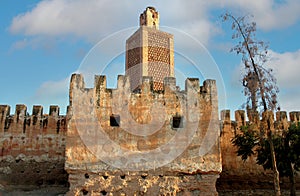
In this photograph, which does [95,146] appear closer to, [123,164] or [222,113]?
[123,164]

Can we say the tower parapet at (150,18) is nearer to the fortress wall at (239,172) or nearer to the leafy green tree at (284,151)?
the fortress wall at (239,172)

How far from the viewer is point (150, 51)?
21.7m

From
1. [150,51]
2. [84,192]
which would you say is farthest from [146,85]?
[150,51]

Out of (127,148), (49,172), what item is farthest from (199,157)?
(49,172)

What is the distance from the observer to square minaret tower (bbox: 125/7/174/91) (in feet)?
69.0

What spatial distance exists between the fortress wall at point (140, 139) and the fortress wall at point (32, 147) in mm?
6711

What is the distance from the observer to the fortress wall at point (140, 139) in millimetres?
11117

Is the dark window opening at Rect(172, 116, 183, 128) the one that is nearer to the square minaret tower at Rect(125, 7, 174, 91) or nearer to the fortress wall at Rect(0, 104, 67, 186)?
the fortress wall at Rect(0, 104, 67, 186)

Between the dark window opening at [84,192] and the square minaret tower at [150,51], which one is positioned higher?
the square minaret tower at [150,51]

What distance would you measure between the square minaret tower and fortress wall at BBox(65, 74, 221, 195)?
8.40m

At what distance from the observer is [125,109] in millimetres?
11766

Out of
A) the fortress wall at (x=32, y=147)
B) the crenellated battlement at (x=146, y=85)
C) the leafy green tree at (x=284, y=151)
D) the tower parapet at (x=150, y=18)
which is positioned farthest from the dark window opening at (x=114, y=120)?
the tower parapet at (x=150, y=18)

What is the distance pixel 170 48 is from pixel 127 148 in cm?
1237

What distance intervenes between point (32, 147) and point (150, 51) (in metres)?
9.26
